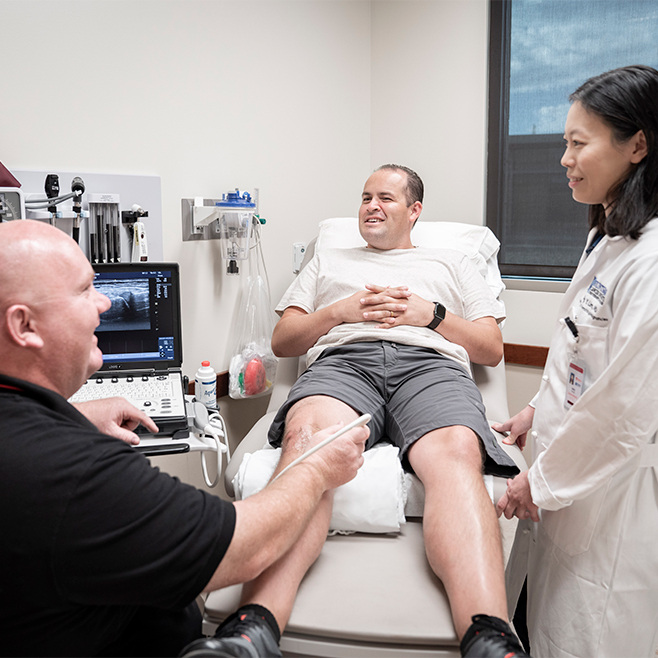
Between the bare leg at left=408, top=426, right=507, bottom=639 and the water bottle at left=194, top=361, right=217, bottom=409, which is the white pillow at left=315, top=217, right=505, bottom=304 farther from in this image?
the bare leg at left=408, top=426, right=507, bottom=639

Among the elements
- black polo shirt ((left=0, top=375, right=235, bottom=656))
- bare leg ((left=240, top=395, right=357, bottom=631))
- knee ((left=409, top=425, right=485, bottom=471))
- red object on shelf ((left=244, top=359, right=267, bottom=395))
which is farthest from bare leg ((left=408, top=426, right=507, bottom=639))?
red object on shelf ((left=244, top=359, right=267, bottom=395))

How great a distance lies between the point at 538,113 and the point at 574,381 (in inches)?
66.9

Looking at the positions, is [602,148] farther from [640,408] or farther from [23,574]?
[23,574]

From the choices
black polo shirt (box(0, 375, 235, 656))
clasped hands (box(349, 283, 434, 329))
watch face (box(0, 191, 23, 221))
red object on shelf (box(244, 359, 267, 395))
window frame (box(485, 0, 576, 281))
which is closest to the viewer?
black polo shirt (box(0, 375, 235, 656))

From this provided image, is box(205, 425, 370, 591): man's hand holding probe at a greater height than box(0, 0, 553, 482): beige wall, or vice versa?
box(0, 0, 553, 482): beige wall

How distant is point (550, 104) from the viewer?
2.54m

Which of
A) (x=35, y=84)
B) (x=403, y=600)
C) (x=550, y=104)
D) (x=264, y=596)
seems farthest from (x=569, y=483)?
(x=550, y=104)

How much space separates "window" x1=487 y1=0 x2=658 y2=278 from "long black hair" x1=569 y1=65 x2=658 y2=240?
141 centimetres

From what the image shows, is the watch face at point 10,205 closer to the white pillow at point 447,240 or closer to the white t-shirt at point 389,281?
the white t-shirt at point 389,281

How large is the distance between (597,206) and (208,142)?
4.46ft

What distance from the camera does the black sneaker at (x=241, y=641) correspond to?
884 millimetres

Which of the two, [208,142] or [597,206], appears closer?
[597,206]

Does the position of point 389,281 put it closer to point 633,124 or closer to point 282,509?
point 633,124

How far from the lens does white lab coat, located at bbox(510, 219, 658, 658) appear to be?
43.5 inches
